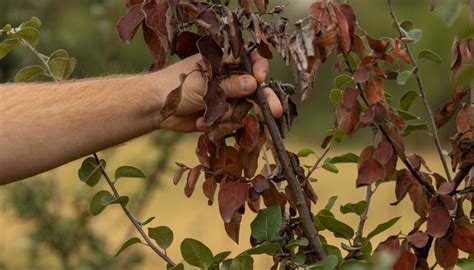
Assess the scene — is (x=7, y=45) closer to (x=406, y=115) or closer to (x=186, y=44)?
(x=186, y=44)

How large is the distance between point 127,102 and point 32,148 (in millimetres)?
259

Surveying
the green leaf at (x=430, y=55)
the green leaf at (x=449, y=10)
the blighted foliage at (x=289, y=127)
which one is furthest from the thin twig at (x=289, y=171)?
the green leaf at (x=449, y=10)

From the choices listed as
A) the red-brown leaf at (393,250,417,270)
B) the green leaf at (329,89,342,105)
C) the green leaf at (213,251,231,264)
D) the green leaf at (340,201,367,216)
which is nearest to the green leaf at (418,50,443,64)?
the green leaf at (329,89,342,105)

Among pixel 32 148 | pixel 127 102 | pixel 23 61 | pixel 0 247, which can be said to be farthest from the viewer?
pixel 0 247

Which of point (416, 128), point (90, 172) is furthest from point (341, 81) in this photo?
point (90, 172)

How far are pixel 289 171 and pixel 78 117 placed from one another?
54 centimetres

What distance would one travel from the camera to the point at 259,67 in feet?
5.58

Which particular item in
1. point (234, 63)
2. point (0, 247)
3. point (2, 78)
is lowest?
point (0, 247)

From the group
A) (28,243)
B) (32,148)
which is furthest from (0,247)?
(32,148)

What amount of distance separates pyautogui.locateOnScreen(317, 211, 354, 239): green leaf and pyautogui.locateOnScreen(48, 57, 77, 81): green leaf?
59cm

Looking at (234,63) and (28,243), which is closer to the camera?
(234,63)

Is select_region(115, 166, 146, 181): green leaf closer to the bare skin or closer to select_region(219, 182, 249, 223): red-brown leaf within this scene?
the bare skin

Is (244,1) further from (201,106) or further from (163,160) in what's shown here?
(163,160)

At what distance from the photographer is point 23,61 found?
5348 mm
